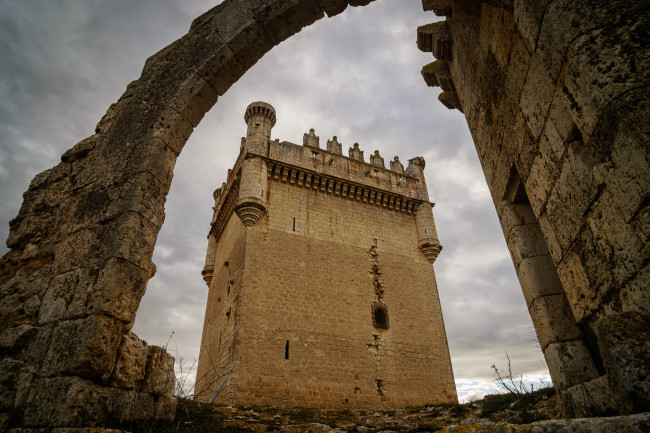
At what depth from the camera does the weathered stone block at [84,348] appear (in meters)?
2.34

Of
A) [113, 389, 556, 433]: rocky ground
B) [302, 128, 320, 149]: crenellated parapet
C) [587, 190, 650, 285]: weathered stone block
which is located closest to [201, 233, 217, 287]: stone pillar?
→ [302, 128, 320, 149]: crenellated parapet

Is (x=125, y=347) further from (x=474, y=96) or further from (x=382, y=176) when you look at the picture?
(x=382, y=176)

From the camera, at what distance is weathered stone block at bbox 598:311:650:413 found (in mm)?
1294

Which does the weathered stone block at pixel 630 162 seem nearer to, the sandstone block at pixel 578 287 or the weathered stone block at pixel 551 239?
the sandstone block at pixel 578 287

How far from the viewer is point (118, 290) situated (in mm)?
2648

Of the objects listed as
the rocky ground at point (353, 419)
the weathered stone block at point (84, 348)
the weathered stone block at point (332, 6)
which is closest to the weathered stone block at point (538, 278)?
the rocky ground at point (353, 419)

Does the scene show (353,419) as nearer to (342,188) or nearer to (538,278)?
(538,278)

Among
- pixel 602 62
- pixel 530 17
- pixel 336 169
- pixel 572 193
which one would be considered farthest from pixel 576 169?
pixel 336 169

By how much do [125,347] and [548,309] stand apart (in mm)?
3766

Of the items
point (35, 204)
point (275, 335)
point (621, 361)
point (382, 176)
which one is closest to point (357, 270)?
point (275, 335)

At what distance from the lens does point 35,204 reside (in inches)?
143

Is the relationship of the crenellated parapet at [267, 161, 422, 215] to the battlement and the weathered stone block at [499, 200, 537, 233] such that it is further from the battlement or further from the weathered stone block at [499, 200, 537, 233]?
the weathered stone block at [499, 200, 537, 233]

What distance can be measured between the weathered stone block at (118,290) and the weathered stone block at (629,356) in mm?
3006

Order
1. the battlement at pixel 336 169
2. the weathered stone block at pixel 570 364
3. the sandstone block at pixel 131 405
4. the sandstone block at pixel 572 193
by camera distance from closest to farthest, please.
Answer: the sandstone block at pixel 572 193 < the sandstone block at pixel 131 405 < the weathered stone block at pixel 570 364 < the battlement at pixel 336 169
